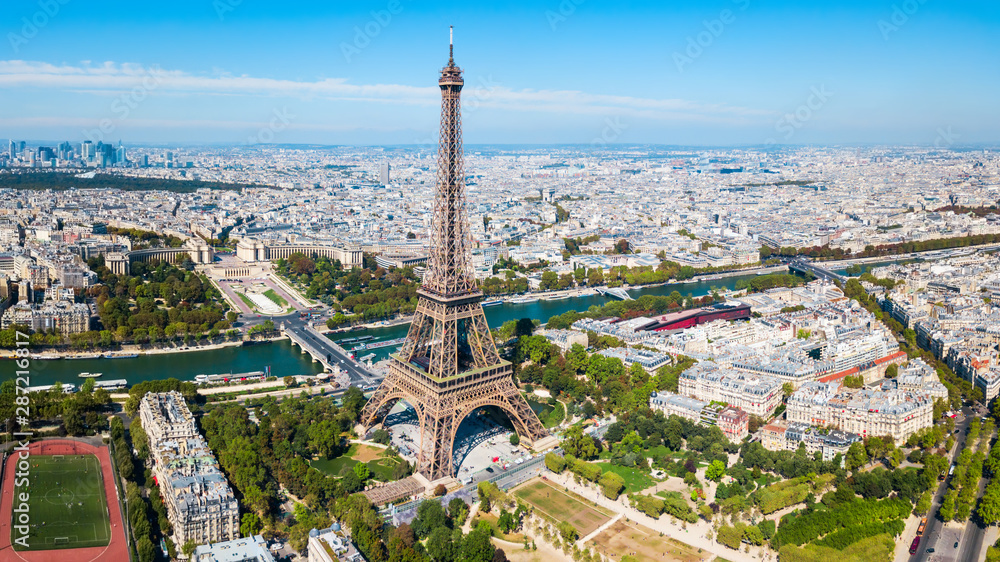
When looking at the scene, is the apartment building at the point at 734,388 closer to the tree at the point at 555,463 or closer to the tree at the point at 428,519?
the tree at the point at 555,463

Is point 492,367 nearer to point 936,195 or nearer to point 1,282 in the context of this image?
point 1,282

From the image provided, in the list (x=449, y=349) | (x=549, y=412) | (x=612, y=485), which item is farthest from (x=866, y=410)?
(x=449, y=349)

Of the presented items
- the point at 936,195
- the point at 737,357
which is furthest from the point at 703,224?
the point at 737,357

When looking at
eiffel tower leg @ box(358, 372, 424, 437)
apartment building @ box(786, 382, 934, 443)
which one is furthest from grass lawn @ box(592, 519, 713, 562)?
apartment building @ box(786, 382, 934, 443)

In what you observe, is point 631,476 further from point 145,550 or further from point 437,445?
point 145,550

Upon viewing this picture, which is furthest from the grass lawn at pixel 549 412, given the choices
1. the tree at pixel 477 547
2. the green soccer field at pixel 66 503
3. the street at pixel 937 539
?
the green soccer field at pixel 66 503

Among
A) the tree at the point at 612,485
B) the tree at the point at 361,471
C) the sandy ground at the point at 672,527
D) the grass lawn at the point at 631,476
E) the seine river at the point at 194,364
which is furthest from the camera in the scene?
the seine river at the point at 194,364

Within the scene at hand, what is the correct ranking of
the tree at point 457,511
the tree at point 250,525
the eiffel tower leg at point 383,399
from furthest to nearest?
the eiffel tower leg at point 383,399
the tree at point 457,511
the tree at point 250,525
